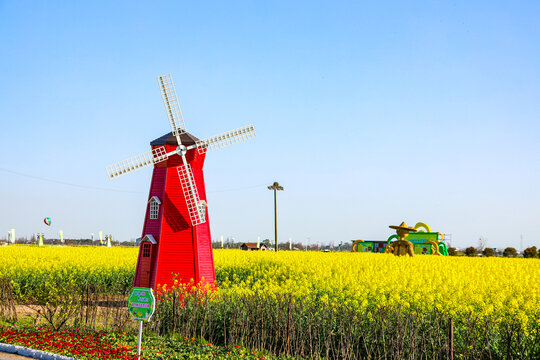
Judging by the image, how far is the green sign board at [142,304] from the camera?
38.7 ft

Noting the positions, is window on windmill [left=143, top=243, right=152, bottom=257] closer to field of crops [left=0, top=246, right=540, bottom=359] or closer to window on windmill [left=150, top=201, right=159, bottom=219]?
window on windmill [left=150, top=201, right=159, bottom=219]

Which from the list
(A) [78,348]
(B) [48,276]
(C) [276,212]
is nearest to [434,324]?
(A) [78,348]

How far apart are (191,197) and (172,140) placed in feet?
8.20

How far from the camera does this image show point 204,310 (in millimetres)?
15430

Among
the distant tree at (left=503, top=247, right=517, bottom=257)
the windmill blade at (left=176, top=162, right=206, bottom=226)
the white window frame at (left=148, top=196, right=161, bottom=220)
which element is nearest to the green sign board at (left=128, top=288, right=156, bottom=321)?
the windmill blade at (left=176, top=162, right=206, bottom=226)

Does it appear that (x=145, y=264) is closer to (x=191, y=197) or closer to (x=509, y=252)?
(x=191, y=197)

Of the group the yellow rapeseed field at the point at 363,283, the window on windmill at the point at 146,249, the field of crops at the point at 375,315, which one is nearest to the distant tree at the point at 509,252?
the yellow rapeseed field at the point at 363,283

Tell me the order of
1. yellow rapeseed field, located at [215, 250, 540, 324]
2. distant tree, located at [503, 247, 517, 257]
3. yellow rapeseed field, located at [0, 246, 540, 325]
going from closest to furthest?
yellow rapeseed field, located at [215, 250, 540, 324]
yellow rapeseed field, located at [0, 246, 540, 325]
distant tree, located at [503, 247, 517, 257]

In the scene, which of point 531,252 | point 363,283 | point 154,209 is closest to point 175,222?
point 154,209

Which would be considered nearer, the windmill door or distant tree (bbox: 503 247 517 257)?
the windmill door

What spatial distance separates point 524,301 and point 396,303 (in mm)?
3542

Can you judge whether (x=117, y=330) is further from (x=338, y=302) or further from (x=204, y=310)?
(x=338, y=302)

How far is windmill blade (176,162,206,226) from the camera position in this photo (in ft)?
68.3

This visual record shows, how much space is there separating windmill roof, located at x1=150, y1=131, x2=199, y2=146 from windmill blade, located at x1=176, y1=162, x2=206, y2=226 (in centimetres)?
107
